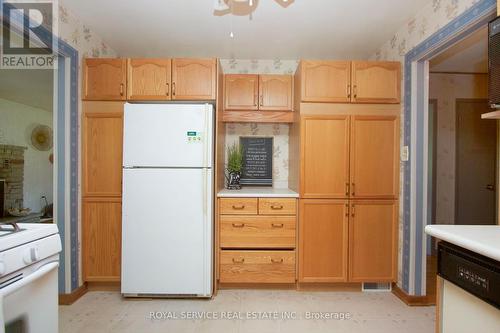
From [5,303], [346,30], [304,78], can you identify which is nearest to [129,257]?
[5,303]

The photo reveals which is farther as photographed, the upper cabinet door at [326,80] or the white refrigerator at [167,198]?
the upper cabinet door at [326,80]

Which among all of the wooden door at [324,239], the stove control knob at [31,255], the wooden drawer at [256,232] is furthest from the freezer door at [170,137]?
the stove control knob at [31,255]

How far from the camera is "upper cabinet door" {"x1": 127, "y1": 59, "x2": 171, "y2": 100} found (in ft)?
7.63

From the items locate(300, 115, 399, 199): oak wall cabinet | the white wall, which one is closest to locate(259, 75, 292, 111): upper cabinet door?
locate(300, 115, 399, 199): oak wall cabinet

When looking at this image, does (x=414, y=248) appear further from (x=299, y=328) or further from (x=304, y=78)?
(x=304, y=78)

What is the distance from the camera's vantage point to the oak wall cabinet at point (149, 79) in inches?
91.5

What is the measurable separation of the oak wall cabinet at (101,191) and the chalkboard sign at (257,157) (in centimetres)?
130

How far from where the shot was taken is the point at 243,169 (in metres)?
3.03

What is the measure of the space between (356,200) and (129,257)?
6.61 ft

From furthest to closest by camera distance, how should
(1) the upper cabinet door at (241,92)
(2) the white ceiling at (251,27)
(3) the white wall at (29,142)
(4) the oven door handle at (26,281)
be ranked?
→ (3) the white wall at (29,142) → (1) the upper cabinet door at (241,92) → (2) the white ceiling at (251,27) → (4) the oven door handle at (26,281)

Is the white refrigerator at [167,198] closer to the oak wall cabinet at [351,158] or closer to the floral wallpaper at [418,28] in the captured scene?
the oak wall cabinet at [351,158]

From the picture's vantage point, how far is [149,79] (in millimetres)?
2336

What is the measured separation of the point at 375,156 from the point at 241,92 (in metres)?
1.41

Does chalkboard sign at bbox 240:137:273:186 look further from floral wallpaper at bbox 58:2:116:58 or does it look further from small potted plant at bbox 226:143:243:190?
floral wallpaper at bbox 58:2:116:58
